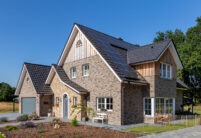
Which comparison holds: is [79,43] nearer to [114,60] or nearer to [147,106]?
[114,60]

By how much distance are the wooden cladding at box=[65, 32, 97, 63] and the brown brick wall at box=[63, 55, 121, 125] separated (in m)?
0.48

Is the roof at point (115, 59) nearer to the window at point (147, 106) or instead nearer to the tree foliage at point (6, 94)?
the window at point (147, 106)

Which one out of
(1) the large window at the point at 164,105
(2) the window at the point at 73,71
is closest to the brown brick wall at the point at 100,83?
(2) the window at the point at 73,71

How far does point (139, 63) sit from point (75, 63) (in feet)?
23.1

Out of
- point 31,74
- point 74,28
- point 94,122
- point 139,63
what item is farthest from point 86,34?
point 31,74

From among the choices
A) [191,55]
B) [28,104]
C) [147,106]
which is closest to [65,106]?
[28,104]

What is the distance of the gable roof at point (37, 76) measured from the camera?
2136cm

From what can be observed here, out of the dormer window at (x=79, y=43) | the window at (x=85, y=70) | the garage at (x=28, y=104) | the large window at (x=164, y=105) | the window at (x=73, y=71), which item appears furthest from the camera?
the garage at (x=28, y=104)

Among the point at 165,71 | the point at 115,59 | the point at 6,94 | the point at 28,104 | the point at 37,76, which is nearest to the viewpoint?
the point at 115,59

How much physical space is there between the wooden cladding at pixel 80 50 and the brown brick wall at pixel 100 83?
0.48 m

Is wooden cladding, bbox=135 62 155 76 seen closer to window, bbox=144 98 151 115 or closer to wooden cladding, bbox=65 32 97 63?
window, bbox=144 98 151 115

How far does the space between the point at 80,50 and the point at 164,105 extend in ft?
31.9

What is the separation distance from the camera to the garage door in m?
22.7

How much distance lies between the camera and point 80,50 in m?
19.0
